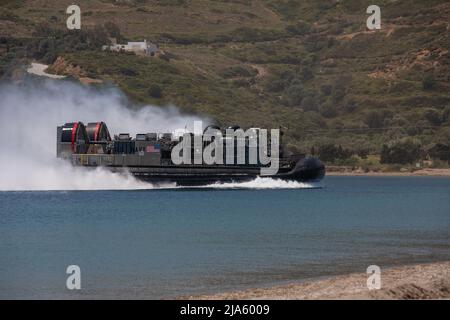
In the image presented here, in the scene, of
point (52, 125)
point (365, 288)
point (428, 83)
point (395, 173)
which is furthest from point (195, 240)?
point (428, 83)

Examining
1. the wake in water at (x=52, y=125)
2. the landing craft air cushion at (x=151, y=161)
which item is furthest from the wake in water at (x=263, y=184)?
the wake in water at (x=52, y=125)

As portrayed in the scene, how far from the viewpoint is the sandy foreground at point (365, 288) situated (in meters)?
22.9

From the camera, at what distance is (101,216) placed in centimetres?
5653

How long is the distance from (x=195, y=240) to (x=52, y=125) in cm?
6225

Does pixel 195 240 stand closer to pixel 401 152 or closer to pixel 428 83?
pixel 401 152

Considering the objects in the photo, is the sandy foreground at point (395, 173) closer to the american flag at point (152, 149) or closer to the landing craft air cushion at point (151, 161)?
the landing craft air cushion at point (151, 161)

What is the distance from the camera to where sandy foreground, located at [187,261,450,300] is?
2292 cm

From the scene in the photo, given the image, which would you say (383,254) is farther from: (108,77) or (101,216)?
(108,77)

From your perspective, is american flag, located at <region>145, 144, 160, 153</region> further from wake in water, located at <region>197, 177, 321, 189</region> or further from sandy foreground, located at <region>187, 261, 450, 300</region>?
sandy foreground, located at <region>187, 261, 450, 300</region>

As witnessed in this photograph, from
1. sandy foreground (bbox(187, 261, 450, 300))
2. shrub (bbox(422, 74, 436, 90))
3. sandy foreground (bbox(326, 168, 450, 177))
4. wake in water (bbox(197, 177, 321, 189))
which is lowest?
sandy foreground (bbox(326, 168, 450, 177))

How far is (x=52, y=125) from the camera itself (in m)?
103

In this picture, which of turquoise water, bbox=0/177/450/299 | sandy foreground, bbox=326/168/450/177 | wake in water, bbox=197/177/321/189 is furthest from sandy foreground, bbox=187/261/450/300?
sandy foreground, bbox=326/168/450/177

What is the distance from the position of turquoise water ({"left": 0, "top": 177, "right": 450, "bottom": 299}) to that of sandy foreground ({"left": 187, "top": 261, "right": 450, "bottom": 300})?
2.24 meters

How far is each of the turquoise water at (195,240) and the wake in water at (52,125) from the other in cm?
558
